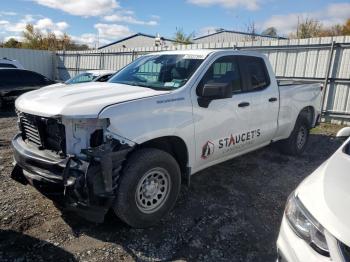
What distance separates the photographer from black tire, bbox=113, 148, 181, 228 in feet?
10.2

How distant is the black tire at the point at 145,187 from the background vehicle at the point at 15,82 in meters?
9.54

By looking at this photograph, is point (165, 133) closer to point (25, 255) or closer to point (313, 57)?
point (25, 255)

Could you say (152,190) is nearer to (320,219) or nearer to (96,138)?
(96,138)

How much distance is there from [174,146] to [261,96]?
1.81 meters

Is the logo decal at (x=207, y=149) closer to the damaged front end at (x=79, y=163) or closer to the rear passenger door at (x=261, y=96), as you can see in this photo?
the rear passenger door at (x=261, y=96)

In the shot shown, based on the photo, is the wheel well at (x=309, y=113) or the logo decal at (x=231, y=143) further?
the wheel well at (x=309, y=113)

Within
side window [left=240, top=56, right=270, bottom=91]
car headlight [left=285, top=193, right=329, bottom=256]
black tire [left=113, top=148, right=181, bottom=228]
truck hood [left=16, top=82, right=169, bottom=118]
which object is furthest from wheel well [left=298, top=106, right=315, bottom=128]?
car headlight [left=285, top=193, right=329, bottom=256]

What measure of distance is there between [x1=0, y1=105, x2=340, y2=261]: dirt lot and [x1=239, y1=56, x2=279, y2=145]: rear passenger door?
832 mm

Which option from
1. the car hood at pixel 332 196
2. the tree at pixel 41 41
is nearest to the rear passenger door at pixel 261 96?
the car hood at pixel 332 196

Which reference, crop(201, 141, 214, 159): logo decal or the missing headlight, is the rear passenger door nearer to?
crop(201, 141, 214, 159): logo decal

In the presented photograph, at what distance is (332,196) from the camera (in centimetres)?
209

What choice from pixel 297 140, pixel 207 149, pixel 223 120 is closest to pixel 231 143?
pixel 223 120

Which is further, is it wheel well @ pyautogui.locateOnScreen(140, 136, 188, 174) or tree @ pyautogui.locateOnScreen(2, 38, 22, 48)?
tree @ pyautogui.locateOnScreen(2, 38, 22, 48)

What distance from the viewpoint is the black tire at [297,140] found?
20.0 feet
